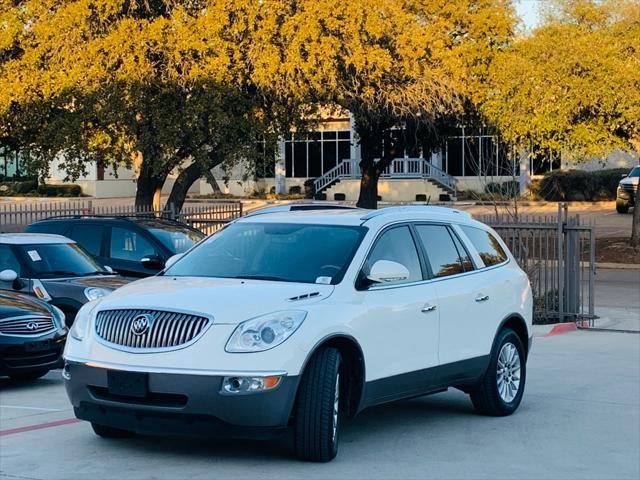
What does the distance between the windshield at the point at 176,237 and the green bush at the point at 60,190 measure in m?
44.0

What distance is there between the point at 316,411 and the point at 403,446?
49.4 inches

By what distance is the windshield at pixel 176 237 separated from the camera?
57.2ft

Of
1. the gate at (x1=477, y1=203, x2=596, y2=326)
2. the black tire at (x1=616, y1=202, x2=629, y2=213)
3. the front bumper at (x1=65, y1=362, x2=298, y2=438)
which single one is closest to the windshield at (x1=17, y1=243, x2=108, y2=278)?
the front bumper at (x1=65, y1=362, x2=298, y2=438)

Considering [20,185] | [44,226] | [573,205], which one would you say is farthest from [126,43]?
[20,185]

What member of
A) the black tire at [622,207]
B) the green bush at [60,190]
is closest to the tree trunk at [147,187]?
the black tire at [622,207]

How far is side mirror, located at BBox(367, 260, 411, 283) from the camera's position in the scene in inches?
322

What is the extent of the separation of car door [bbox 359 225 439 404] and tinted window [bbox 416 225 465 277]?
0.59 ft

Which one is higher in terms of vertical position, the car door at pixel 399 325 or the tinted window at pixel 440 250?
the tinted window at pixel 440 250

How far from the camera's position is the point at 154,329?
7398mm

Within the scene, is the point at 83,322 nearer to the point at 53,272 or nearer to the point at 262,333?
the point at 262,333

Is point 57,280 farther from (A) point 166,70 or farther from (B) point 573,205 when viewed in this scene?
(B) point 573,205

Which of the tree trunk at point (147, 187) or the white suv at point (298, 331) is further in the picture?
the tree trunk at point (147, 187)

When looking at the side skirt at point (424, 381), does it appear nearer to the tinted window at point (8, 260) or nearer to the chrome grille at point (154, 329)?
the chrome grille at point (154, 329)

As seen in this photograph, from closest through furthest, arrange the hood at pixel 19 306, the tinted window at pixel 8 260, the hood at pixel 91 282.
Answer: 1. the hood at pixel 19 306
2. the hood at pixel 91 282
3. the tinted window at pixel 8 260
